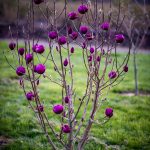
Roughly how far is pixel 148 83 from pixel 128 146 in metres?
3.78

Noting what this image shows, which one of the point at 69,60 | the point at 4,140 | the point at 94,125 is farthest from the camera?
the point at 94,125

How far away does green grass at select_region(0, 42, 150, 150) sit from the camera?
3.88 metres

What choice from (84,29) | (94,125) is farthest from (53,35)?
(94,125)

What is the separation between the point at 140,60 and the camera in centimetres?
1059

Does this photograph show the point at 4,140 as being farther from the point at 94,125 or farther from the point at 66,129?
the point at 66,129

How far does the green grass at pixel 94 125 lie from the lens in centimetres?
388

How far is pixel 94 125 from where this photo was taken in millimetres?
4562

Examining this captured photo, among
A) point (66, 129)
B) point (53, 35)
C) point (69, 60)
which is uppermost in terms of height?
point (53, 35)

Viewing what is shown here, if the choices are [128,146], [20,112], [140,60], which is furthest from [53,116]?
[140,60]

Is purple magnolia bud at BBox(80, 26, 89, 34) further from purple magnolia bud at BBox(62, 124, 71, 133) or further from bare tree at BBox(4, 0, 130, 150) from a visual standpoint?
purple magnolia bud at BBox(62, 124, 71, 133)

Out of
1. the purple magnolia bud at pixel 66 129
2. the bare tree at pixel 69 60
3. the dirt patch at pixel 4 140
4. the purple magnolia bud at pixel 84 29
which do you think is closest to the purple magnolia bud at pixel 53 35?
the bare tree at pixel 69 60

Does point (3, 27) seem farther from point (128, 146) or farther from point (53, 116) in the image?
point (128, 146)

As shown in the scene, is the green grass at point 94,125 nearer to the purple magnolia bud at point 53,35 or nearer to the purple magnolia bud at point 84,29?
the purple magnolia bud at point 53,35

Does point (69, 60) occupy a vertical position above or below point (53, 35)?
below
